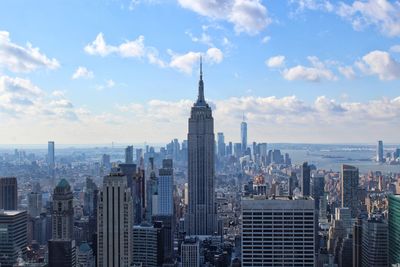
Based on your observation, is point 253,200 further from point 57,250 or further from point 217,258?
point 217,258

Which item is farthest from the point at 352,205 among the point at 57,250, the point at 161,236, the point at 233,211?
the point at 57,250

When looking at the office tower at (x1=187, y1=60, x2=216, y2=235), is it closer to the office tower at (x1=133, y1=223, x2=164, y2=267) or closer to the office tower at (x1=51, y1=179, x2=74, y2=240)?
the office tower at (x1=51, y1=179, x2=74, y2=240)

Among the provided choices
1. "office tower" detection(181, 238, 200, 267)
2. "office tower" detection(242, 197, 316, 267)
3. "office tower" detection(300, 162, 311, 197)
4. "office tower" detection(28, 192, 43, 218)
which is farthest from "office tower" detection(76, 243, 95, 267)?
"office tower" detection(300, 162, 311, 197)

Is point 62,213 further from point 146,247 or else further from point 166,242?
point 166,242

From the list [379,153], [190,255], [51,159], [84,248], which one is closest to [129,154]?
[51,159]

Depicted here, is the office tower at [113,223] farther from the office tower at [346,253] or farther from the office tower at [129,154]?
the office tower at [129,154]

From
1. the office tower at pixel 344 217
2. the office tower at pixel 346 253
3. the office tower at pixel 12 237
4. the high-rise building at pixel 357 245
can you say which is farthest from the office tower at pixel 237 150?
the office tower at pixel 12 237
